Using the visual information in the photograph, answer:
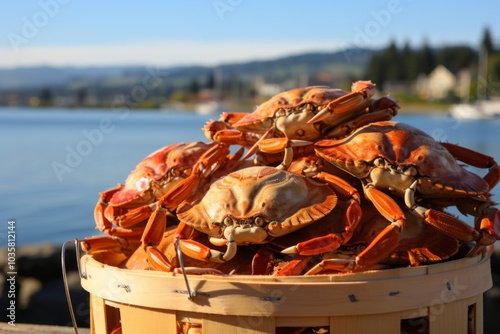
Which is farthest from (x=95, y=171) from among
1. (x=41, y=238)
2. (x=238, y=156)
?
(x=238, y=156)

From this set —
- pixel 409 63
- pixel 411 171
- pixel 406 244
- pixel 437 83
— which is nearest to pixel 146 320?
pixel 406 244

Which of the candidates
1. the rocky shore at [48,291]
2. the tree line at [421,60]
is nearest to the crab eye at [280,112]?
the rocky shore at [48,291]

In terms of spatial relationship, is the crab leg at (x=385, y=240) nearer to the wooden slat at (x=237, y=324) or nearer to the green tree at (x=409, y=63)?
the wooden slat at (x=237, y=324)

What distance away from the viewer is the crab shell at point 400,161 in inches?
102

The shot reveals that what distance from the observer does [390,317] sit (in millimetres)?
2352

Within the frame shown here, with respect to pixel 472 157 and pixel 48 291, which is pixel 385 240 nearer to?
pixel 472 157

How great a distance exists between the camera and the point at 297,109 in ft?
9.57

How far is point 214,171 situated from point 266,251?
0.51 m

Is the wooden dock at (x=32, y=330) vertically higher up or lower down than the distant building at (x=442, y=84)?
higher up

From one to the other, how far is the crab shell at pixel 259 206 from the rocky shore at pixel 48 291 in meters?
6.18

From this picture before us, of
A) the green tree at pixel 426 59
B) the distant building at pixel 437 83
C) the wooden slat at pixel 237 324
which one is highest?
the wooden slat at pixel 237 324

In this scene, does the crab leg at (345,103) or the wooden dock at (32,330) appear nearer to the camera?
the crab leg at (345,103)
